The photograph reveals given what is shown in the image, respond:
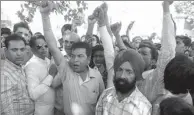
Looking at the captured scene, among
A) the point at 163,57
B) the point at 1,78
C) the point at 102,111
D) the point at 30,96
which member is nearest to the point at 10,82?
the point at 1,78

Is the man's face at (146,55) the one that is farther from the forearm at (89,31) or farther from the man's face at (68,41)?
the man's face at (68,41)

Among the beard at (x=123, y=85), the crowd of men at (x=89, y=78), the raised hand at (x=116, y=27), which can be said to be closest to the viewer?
the crowd of men at (x=89, y=78)

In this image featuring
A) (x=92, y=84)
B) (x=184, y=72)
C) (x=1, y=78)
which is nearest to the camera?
(x=184, y=72)

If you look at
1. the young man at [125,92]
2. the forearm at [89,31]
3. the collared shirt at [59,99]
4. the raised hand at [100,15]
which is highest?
the raised hand at [100,15]

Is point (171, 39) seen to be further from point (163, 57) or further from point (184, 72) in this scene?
point (184, 72)

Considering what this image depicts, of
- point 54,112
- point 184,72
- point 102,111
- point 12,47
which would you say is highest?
point 12,47

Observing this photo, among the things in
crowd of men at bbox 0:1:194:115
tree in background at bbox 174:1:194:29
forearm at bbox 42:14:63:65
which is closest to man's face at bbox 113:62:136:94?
crowd of men at bbox 0:1:194:115

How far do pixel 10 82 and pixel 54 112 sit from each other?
786 mm

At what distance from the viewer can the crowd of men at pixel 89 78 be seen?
2.58 meters

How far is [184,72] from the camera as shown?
237 cm

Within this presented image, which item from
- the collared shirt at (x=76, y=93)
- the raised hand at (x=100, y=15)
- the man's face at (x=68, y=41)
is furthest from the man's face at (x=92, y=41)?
the collared shirt at (x=76, y=93)

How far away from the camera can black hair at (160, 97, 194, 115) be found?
1.96 m

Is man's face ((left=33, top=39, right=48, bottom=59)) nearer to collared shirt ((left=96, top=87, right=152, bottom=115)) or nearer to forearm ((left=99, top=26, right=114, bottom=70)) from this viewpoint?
forearm ((left=99, top=26, right=114, bottom=70))

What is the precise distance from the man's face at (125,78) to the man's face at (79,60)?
0.61 metres
